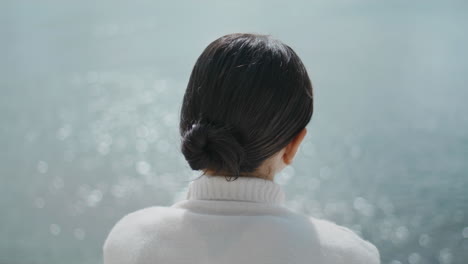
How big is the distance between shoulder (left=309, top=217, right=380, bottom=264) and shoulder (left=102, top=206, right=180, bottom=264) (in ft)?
0.65

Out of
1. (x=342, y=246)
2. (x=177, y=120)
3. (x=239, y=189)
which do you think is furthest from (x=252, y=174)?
(x=177, y=120)

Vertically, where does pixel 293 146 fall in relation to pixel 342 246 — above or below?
above

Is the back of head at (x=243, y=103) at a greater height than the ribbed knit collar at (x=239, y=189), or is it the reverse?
the back of head at (x=243, y=103)

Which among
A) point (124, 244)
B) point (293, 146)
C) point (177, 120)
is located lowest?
point (177, 120)

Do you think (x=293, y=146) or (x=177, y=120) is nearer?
(x=293, y=146)

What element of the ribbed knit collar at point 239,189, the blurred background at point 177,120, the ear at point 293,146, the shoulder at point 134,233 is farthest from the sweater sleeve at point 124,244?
the blurred background at point 177,120

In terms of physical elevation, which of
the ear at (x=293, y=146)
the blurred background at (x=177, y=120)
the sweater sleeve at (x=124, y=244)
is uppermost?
the ear at (x=293, y=146)

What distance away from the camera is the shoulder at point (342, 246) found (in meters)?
0.67

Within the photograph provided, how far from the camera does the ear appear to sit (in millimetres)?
733

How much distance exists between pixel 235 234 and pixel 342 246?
0.45 feet

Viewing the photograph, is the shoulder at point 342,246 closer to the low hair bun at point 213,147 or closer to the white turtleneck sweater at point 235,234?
the white turtleneck sweater at point 235,234

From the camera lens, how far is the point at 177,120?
12.1 ft

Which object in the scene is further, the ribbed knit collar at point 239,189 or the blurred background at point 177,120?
the blurred background at point 177,120

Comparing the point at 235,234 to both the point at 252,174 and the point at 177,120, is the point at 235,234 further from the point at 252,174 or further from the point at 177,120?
the point at 177,120
